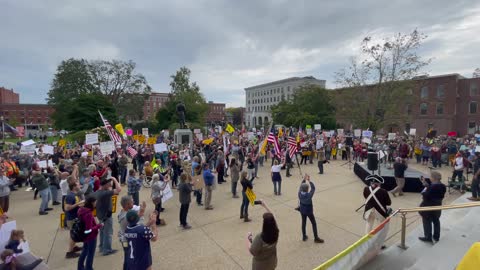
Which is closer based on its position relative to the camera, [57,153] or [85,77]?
[57,153]

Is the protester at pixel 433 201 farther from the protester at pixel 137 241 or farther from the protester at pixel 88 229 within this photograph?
the protester at pixel 88 229

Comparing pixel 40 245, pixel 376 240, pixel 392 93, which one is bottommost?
pixel 40 245

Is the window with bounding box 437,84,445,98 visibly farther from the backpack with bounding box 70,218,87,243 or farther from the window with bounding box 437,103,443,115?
the backpack with bounding box 70,218,87,243

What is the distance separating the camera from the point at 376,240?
4.89 meters

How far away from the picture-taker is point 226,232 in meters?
7.14

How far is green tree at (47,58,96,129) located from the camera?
49.8 m

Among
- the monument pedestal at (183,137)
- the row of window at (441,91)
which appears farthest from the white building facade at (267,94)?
the monument pedestal at (183,137)

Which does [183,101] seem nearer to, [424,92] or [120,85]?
[120,85]

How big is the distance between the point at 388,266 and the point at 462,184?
334 inches

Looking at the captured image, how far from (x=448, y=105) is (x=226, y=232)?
58.2 m

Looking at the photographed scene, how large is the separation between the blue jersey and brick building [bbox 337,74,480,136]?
45.6m

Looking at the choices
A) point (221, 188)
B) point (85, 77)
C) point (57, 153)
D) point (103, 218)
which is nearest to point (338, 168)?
point (221, 188)

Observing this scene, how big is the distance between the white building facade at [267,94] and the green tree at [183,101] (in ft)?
140

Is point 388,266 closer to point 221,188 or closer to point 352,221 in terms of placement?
point 352,221
